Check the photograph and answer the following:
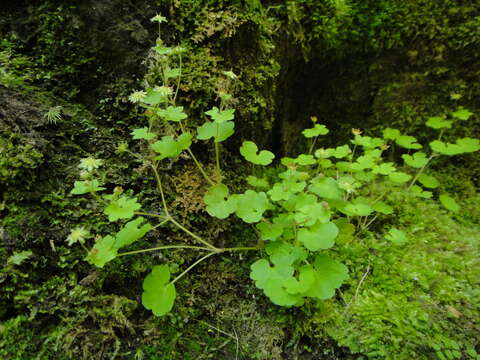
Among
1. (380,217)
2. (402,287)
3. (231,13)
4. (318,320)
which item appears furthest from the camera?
(380,217)

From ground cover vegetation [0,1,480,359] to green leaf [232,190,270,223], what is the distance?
10 millimetres

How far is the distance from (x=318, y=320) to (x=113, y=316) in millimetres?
956

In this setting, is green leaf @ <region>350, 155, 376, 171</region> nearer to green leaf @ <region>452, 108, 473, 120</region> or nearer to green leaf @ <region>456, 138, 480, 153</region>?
green leaf @ <region>456, 138, 480, 153</region>

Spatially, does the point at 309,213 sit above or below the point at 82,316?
above

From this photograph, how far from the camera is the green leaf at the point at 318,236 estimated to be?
1340 millimetres

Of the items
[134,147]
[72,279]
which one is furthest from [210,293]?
[134,147]

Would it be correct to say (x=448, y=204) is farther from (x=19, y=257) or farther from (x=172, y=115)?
(x=19, y=257)

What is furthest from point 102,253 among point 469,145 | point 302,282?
point 469,145

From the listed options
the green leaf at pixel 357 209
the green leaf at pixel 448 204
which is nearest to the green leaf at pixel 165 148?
the green leaf at pixel 357 209

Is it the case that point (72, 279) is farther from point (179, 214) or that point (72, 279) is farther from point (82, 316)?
point (179, 214)

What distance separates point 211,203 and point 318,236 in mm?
554

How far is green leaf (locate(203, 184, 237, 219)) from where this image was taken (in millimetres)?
1506

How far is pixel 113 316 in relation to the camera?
138 centimetres

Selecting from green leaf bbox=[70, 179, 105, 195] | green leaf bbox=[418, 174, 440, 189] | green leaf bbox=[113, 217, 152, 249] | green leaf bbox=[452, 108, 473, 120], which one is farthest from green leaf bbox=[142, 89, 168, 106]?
green leaf bbox=[452, 108, 473, 120]
